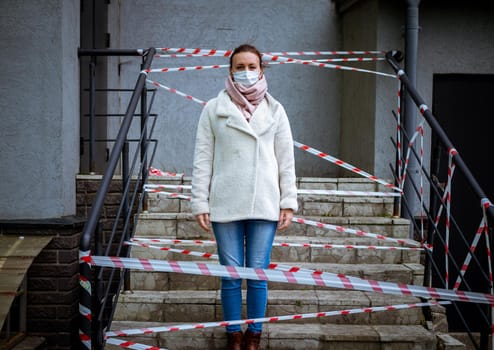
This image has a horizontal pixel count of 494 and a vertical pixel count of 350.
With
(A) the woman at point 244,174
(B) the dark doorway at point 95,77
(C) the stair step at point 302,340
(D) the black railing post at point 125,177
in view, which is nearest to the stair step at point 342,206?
(C) the stair step at point 302,340

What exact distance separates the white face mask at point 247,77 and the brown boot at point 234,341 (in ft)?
4.47

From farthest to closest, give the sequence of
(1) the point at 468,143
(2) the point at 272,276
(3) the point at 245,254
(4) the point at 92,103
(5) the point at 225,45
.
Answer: (5) the point at 225,45, (1) the point at 468,143, (4) the point at 92,103, (3) the point at 245,254, (2) the point at 272,276

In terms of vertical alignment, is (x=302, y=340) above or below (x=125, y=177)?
below

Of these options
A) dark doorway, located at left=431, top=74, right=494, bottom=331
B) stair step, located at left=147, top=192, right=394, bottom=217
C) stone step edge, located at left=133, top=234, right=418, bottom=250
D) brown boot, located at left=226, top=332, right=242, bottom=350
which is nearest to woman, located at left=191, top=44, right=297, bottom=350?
brown boot, located at left=226, top=332, right=242, bottom=350

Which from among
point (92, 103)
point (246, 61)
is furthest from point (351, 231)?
point (92, 103)

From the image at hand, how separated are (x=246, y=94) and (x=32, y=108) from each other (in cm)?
202

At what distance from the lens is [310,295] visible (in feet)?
12.2

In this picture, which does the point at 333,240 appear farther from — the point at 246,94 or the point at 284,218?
the point at 246,94

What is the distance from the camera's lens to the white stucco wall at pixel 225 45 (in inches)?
263

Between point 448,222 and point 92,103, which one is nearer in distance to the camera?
point 448,222

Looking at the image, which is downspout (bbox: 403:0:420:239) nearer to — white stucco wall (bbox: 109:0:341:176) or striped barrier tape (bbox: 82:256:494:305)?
white stucco wall (bbox: 109:0:341:176)

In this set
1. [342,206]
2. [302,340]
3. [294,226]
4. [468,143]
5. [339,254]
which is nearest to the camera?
[302,340]

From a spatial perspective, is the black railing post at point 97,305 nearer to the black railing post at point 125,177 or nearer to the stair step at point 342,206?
the black railing post at point 125,177

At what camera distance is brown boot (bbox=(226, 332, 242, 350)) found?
311 centimetres
